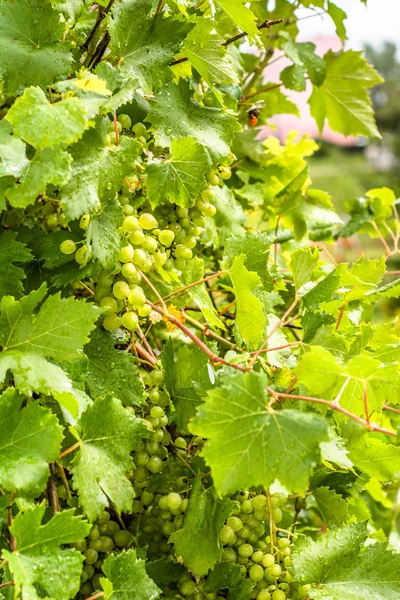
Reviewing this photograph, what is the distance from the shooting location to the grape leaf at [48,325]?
0.46m

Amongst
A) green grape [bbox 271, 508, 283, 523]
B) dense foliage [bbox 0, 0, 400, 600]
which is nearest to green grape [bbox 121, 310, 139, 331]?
dense foliage [bbox 0, 0, 400, 600]

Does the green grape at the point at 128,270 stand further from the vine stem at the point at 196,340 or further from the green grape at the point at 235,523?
the green grape at the point at 235,523

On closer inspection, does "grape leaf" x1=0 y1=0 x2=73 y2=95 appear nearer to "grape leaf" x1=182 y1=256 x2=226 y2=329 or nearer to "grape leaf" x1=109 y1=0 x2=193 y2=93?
"grape leaf" x1=109 y1=0 x2=193 y2=93

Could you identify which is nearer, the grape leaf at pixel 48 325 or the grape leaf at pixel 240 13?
the grape leaf at pixel 48 325

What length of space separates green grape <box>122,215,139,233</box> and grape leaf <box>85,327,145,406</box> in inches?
3.8

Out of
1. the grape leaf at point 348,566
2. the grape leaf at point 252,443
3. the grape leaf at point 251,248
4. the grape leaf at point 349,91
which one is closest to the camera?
the grape leaf at point 252,443

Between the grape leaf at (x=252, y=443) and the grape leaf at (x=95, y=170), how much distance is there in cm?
17

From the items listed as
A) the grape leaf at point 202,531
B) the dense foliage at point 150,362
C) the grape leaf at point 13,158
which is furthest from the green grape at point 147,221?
the grape leaf at point 202,531

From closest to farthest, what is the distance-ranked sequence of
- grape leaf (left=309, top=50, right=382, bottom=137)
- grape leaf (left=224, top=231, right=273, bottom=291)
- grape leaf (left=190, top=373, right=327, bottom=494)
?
grape leaf (left=190, top=373, right=327, bottom=494)
grape leaf (left=224, top=231, right=273, bottom=291)
grape leaf (left=309, top=50, right=382, bottom=137)

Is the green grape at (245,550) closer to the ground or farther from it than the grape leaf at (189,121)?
closer to the ground

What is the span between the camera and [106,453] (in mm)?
492

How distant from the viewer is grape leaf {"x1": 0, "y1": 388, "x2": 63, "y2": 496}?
0.45 metres

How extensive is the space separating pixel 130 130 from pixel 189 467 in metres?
0.30

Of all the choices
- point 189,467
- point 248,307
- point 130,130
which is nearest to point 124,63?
point 130,130
